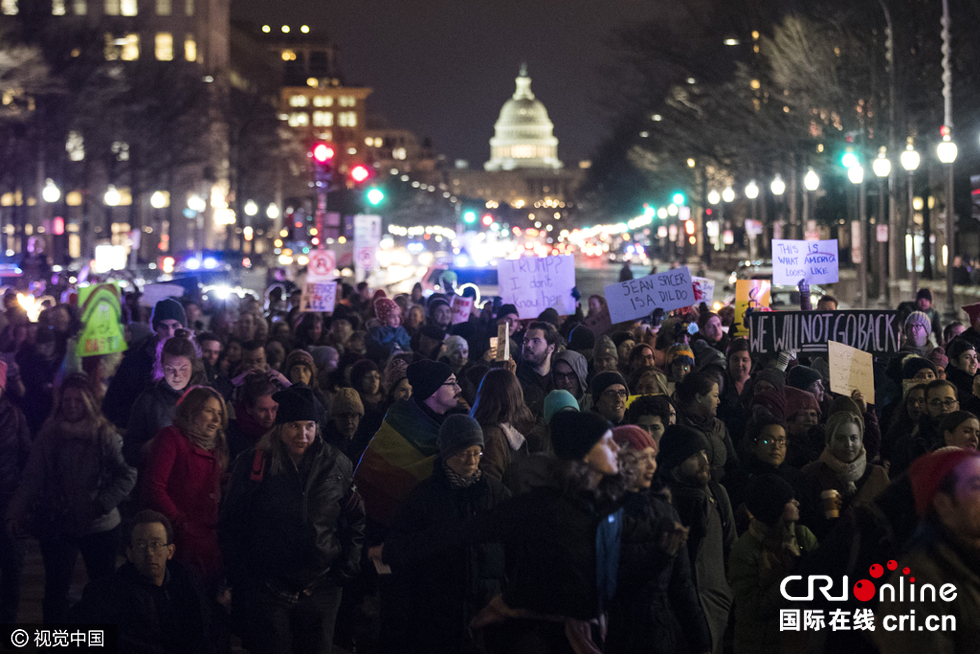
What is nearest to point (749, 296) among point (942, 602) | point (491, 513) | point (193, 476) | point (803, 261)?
point (803, 261)

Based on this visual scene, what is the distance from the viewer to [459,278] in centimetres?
3231

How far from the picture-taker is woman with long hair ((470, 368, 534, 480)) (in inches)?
264

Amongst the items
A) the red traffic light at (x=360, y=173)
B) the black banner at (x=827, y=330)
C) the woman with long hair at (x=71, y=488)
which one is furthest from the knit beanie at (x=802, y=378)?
the red traffic light at (x=360, y=173)

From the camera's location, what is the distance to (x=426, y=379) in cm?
677

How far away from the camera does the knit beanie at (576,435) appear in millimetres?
4609

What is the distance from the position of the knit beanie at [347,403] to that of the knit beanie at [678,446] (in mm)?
3048

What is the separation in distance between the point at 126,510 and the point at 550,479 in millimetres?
4965

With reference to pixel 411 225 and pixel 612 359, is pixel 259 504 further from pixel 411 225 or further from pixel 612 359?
pixel 411 225

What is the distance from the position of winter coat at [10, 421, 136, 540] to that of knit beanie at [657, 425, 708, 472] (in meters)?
3.03

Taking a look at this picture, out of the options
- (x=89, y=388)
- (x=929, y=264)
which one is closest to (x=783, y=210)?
(x=929, y=264)

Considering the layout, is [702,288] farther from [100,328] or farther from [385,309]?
[100,328]
